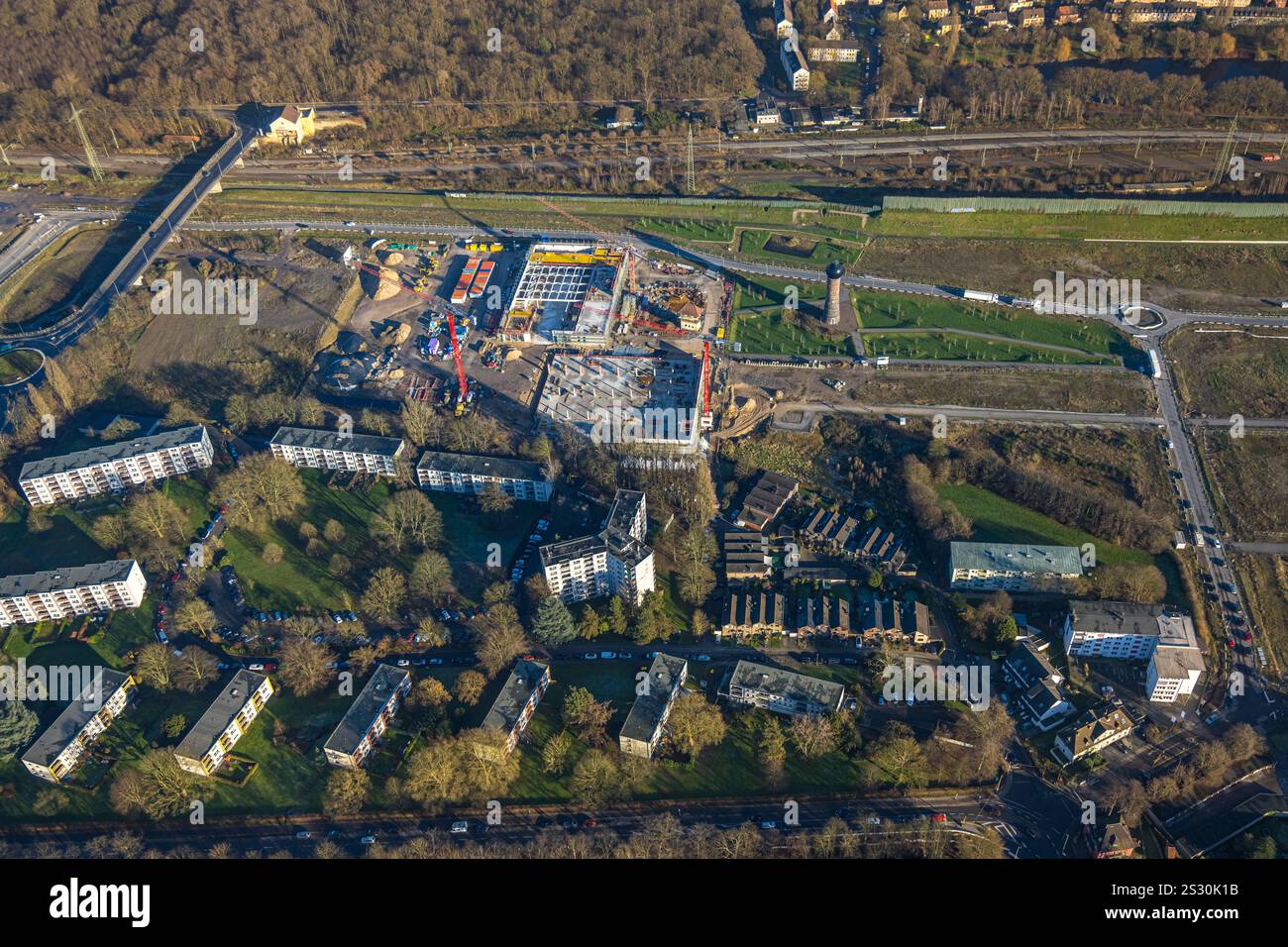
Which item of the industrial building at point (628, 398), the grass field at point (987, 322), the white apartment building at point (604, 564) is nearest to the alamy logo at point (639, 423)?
the industrial building at point (628, 398)

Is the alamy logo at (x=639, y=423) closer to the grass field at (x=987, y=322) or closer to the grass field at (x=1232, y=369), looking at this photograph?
the grass field at (x=987, y=322)

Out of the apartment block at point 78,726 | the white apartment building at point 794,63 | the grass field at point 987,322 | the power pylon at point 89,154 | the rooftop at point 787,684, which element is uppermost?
the white apartment building at point 794,63

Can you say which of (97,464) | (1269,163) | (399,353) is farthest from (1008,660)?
(1269,163)

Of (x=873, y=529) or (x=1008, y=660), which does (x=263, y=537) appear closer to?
(x=873, y=529)

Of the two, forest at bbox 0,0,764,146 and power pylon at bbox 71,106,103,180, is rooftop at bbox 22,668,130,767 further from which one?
forest at bbox 0,0,764,146

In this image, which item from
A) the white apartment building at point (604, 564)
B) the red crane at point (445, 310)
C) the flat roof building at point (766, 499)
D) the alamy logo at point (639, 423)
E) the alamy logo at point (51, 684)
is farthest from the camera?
the red crane at point (445, 310)

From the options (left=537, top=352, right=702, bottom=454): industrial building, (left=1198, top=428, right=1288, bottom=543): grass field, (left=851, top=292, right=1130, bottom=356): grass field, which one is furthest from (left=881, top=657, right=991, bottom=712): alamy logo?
(left=851, top=292, right=1130, bottom=356): grass field
